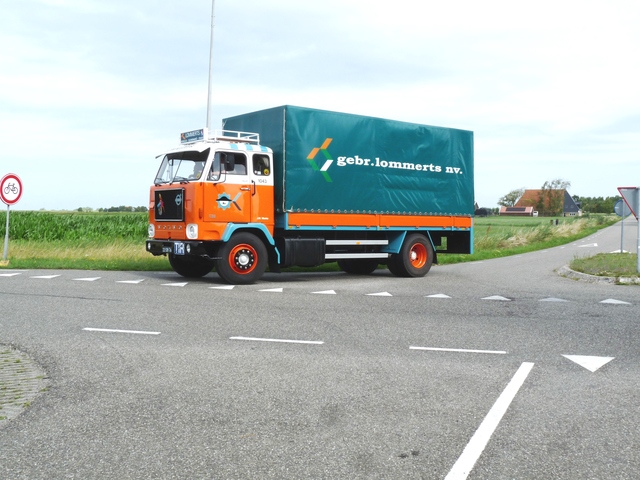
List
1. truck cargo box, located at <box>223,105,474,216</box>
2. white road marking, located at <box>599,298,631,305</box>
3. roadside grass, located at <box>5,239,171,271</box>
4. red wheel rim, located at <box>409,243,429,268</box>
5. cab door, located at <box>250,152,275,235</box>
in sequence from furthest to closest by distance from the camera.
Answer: roadside grass, located at <box>5,239,171,271</box>
red wheel rim, located at <box>409,243,429,268</box>
truck cargo box, located at <box>223,105,474,216</box>
cab door, located at <box>250,152,275,235</box>
white road marking, located at <box>599,298,631,305</box>

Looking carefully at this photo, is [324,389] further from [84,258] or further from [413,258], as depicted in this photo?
[84,258]

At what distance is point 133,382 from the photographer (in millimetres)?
5863

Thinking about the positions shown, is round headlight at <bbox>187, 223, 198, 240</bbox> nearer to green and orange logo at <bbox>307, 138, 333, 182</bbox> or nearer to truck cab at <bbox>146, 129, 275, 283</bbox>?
truck cab at <bbox>146, 129, 275, 283</bbox>

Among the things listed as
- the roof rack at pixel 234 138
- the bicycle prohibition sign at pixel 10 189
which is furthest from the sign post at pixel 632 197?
the bicycle prohibition sign at pixel 10 189

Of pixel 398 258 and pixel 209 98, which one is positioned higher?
pixel 209 98

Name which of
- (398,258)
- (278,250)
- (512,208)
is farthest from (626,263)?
(512,208)

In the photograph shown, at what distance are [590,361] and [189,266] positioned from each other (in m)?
10.5

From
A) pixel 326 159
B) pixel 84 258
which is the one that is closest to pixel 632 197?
pixel 326 159

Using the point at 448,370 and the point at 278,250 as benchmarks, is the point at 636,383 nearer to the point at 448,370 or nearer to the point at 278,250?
the point at 448,370

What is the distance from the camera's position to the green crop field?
62.2 feet

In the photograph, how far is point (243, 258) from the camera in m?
14.5

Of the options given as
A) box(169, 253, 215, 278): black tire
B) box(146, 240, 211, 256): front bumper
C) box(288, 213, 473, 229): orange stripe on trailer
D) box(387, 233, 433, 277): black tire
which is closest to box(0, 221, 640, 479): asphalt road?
box(146, 240, 211, 256): front bumper

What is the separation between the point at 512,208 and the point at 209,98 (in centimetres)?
14395

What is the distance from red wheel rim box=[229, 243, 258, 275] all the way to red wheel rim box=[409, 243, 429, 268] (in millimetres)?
4407
